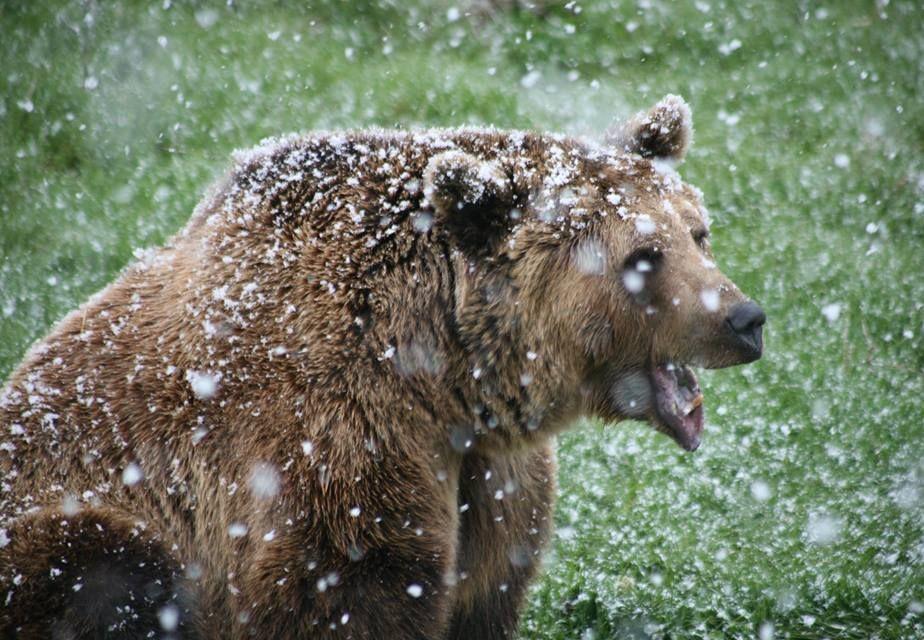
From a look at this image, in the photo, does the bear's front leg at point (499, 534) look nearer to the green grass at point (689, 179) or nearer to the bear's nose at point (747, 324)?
the green grass at point (689, 179)

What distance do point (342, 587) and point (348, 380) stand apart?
2.30 ft

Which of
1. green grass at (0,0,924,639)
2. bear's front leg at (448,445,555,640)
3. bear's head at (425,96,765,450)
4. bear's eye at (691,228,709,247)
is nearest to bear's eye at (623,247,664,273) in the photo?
bear's head at (425,96,765,450)

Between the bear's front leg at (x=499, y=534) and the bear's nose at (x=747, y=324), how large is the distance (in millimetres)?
938

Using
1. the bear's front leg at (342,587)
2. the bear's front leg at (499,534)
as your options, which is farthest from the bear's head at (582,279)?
the bear's front leg at (342,587)

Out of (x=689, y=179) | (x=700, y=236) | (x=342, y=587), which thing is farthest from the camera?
(x=689, y=179)

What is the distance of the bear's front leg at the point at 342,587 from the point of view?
346cm

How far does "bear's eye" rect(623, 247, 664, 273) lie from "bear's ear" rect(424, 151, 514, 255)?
0.47 meters

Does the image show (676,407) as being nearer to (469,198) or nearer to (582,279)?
(582,279)

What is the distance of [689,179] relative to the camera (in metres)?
8.19

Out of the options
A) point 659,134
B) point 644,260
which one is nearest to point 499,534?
point 644,260

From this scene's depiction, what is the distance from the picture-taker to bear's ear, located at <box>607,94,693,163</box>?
409 cm

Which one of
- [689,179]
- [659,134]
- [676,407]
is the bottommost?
[689,179]

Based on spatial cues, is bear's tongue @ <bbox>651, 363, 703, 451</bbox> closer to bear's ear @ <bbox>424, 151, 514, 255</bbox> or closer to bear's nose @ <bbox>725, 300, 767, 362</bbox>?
bear's nose @ <bbox>725, 300, 767, 362</bbox>

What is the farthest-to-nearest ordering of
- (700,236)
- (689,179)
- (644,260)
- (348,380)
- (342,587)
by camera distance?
(689,179) → (700,236) → (644,260) → (348,380) → (342,587)
